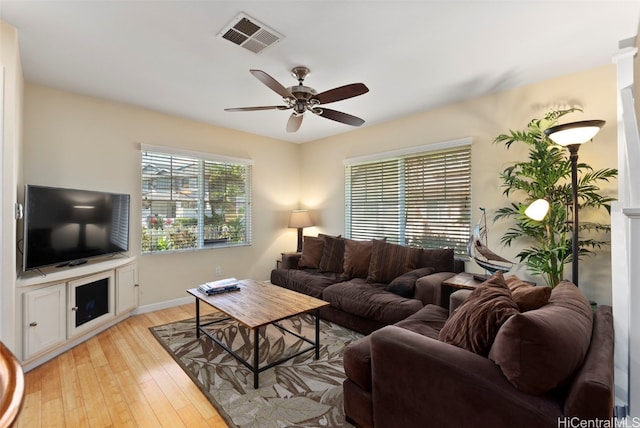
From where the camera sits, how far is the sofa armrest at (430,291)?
8.88ft

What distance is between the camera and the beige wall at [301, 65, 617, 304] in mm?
2559

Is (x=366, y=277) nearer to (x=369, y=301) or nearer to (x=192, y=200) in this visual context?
(x=369, y=301)

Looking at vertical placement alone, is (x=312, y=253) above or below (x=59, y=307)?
above

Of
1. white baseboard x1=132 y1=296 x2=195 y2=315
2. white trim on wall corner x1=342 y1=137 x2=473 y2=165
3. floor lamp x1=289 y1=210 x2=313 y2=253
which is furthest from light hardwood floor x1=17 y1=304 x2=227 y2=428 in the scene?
white trim on wall corner x1=342 y1=137 x2=473 y2=165

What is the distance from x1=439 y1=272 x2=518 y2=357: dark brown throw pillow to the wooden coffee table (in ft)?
3.98

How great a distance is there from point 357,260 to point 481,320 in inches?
93.5

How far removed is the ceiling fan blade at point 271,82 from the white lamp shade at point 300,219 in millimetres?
2662

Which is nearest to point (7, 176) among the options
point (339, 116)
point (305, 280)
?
point (339, 116)

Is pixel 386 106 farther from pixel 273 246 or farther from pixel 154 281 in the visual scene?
pixel 154 281

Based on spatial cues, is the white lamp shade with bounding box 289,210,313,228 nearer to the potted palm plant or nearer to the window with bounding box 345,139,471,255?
the window with bounding box 345,139,471,255

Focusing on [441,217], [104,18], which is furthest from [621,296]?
[104,18]

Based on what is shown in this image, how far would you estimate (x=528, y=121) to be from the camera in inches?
115

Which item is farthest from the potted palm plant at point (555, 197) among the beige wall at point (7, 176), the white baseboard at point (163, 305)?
the white baseboard at point (163, 305)

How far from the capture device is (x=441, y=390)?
1.25 m
